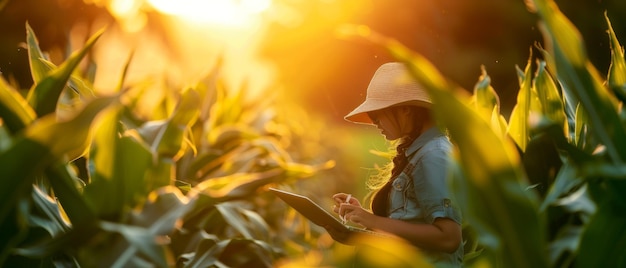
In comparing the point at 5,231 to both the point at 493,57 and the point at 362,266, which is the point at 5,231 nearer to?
the point at 362,266

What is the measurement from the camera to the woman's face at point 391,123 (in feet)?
7.97

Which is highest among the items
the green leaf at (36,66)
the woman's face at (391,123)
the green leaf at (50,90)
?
Answer: the green leaf at (50,90)

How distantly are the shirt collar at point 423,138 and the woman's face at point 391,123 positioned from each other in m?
0.08

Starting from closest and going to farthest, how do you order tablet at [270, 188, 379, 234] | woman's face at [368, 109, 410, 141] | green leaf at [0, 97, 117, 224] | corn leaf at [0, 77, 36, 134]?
green leaf at [0, 97, 117, 224]
corn leaf at [0, 77, 36, 134]
tablet at [270, 188, 379, 234]
woman's face at [368, 109, 410, 141]

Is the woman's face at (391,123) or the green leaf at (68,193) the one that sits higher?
the green leaf at (68,193)

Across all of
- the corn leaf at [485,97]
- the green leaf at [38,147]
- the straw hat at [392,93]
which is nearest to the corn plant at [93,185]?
the green leaf at [38,147]

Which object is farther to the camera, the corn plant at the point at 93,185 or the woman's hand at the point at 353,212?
the woman's hand at the point at 353,212

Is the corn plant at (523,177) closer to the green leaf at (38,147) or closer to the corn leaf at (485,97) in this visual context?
the green leaf at (38,147)

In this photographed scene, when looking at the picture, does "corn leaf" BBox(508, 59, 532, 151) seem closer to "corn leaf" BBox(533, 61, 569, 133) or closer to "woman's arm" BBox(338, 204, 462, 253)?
"corn leaf" BBox(533, 61, 569, 133)

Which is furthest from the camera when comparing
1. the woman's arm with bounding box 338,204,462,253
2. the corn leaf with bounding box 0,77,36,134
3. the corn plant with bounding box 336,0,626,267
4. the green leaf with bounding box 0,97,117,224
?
the woman's arm with bounding box 338,204,462,253

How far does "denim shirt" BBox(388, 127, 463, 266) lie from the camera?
7.14 ft

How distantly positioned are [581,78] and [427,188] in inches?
38.3

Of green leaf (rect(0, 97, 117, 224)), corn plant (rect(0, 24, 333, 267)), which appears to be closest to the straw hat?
corn plant (rect(0, 24, 333, 267))

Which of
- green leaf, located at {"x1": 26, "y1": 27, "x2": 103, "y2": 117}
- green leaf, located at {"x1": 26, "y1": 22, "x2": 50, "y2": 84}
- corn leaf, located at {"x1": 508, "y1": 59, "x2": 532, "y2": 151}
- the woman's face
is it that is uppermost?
green leaf, located at {"x1": 26, "y1": 27, "x2": 103, "y2": 117}
